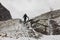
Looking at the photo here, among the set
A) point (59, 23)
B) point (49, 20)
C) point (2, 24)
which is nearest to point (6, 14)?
point (2, 24)

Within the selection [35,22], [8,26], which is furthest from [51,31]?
[8,26]

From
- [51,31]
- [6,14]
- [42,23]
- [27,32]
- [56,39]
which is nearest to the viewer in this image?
[56,39]

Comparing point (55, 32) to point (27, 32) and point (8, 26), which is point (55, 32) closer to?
point (27, 32)

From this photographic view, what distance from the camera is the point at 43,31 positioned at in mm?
22594

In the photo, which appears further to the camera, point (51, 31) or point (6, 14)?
point (6, 14)

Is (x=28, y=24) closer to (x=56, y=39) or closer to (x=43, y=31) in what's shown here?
(x=43, y=31)

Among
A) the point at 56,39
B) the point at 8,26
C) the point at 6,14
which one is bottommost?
Result: the point at 56,39

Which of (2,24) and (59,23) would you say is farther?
Answer: (2,24)

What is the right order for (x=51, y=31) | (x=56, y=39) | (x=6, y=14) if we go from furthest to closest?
(x=6, y=14) → (x=51, y=31) → (x=56, y=39)

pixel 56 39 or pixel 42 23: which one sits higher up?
pixel 42 23

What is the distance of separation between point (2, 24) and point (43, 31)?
8031 millimetres

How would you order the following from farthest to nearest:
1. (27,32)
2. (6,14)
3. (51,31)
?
1. (6,14)
2. (51,31)
3. (27,32)

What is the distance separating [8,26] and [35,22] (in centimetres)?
475

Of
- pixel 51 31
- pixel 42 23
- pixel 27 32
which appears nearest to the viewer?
pixel 27 32
